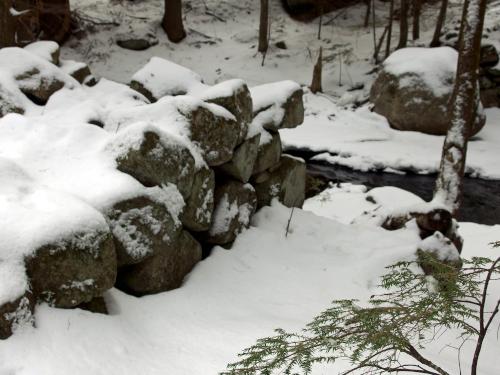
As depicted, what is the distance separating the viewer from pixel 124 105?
17.6 feet

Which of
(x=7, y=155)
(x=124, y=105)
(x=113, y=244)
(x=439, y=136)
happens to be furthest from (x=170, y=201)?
(x=439, y=136)

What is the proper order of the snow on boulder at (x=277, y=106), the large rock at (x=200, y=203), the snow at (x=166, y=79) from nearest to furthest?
1. the large rock at (x=200, y=203)
2. the snow at (x=166, y=79)
3. the snow on boulder at (x=277, y=106)

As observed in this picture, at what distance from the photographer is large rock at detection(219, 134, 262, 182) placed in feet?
17.3

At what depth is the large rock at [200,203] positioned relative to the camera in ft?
14.5

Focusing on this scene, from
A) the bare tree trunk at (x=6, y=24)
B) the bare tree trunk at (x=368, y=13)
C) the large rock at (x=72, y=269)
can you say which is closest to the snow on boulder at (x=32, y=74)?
the bare tree trunk at (x=6, y=24)

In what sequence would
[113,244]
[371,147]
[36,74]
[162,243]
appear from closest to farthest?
[113,244] < [162,243] < [36,74] < [371,147]

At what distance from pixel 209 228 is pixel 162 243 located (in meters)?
1.08

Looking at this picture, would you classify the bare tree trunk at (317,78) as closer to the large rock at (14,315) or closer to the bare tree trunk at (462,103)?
the bare tree trunk at (462,103)

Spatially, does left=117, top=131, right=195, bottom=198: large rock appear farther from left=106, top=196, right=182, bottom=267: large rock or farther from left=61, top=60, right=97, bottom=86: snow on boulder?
left=61, top=60, right=97, bottom=86: snow on boulder

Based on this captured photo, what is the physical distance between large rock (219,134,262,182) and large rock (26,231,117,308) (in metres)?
2.28

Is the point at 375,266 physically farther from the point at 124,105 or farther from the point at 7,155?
the point at 7,155

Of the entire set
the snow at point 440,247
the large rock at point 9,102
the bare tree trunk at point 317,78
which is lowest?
the bare tree trunk at point 317,78

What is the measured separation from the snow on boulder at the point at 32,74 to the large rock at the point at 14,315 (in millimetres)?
3195

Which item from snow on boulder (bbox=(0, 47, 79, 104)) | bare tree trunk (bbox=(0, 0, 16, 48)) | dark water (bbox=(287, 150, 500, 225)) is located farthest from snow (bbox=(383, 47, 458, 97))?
snow on boulder (bbox=(0, 47, 79, 104))
